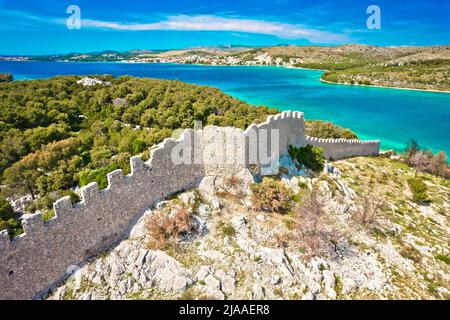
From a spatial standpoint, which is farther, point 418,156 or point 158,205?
point 418,156

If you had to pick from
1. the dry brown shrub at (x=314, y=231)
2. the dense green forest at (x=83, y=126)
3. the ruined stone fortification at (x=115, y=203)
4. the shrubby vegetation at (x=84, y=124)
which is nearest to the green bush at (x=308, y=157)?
the ruined stone fortification at (x=115, y=203)

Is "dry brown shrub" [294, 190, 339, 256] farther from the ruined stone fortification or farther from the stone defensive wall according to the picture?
the stone defensive wall

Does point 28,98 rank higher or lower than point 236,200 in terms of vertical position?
higher

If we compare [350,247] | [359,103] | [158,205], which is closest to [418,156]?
[350,247]
